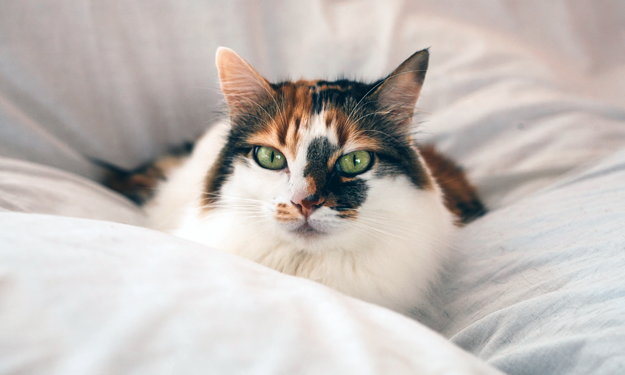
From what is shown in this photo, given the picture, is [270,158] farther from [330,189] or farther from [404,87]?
[404,87]

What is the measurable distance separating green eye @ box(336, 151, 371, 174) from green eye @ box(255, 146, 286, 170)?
0.16m

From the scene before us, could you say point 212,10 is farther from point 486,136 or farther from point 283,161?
point 486,136

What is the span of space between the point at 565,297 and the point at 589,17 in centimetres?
206

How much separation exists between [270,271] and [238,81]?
689 mm

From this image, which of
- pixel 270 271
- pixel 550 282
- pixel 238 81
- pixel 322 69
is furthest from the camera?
pixel 322 69

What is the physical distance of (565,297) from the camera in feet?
2.74

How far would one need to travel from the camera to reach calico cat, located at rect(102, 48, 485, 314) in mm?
1029

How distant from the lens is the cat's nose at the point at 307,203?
3.21 feet

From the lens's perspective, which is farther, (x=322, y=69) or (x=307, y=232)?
(x=322, y=69)

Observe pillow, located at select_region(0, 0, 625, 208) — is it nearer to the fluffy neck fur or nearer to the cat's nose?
the fluffy neck fur

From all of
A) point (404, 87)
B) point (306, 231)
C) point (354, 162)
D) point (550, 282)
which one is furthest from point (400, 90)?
point (550, 282)

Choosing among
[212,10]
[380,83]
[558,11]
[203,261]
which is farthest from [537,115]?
[203,261]

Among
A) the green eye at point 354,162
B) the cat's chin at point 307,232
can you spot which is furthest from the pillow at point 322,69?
the cat's chin at point 307,232

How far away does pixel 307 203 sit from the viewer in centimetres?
98
